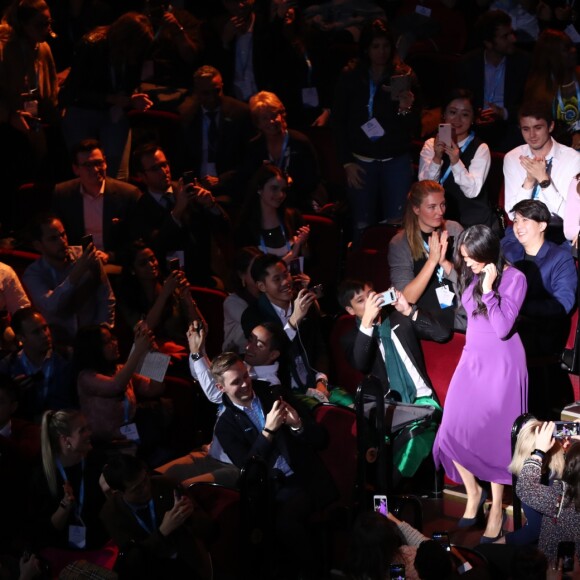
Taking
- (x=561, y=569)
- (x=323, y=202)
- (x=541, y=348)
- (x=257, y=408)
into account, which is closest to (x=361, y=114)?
(x=323, y=202)

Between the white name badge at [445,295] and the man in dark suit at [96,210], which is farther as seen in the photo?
the man in dark suit at [96,210]

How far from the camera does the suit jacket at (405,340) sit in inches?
215

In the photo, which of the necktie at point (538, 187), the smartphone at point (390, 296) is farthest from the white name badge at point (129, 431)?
the necktie at point (538, 187)

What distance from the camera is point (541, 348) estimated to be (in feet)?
18.4

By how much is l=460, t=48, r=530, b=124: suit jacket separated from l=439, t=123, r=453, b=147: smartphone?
3.97ft

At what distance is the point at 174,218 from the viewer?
21.5 ft

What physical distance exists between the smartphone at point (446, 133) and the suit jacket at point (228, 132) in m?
1.33

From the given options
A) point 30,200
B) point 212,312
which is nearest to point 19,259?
point 30,200

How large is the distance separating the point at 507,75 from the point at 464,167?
1.29 metres

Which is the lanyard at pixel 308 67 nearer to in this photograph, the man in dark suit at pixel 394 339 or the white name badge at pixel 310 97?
the white name badge at pixel 310 97

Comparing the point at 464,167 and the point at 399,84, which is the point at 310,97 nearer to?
the point at 399,84

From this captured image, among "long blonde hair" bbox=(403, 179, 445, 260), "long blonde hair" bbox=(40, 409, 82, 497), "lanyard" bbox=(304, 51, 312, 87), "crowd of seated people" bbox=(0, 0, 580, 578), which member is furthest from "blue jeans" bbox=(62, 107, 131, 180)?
"long blonde hair" bbox=(40, 409, 82, 497)

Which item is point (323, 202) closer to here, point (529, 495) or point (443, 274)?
point (443, 274)

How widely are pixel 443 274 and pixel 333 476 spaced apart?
3.88 ft
